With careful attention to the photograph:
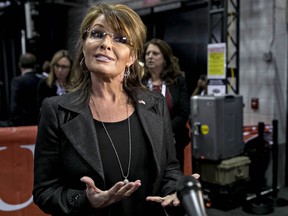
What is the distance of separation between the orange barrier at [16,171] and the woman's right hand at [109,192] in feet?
6.73

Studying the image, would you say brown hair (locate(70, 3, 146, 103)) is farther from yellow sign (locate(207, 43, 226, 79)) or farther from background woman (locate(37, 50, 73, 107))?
Result: yellow sign (locate(207, 43, 226, 79))

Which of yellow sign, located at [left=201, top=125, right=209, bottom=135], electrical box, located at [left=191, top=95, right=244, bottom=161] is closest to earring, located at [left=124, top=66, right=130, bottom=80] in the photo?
electrical box, located at [left=191, top=95, right=244, bottom=161]

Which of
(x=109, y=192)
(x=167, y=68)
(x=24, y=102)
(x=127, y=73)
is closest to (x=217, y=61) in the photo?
(x=167, y=68)

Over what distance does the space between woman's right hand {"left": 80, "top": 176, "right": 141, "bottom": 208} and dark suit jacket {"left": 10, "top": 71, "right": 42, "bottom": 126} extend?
3.26 meters

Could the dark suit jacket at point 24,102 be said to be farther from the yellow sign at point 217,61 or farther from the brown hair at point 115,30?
the brown hair at point 115,30

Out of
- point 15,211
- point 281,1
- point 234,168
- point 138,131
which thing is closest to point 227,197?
point 234,168

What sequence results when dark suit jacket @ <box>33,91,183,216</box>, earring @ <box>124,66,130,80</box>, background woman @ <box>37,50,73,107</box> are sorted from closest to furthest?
dark suit jacket @ <box>33,91,183,216</box> < earring @ <box>124,66,130,80</box> < background woman @ <box>37,50,73,107</box>

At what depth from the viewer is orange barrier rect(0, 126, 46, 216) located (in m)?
3.02

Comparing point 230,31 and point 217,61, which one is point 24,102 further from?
point 230,31

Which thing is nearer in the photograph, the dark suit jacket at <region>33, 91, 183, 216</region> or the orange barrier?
the dark suit jacket at <region>33, 91, 183, 216</region>

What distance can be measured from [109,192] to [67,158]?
0.27 m

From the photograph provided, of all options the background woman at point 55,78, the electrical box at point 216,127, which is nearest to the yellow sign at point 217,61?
the electrical box at point 216,127

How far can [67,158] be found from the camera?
1340 millimetres

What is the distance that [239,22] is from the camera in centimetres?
532
